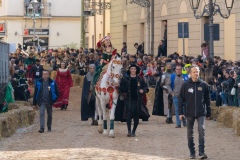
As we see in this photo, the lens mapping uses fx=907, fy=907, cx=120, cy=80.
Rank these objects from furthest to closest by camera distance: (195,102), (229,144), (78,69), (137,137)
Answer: (78,69)
(137,137)
(229,144)
(195,102)

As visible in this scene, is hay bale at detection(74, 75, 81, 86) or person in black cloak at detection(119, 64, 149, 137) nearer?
person in black cloak at detection(119, 64, 149, 137)

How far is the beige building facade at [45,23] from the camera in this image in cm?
8206

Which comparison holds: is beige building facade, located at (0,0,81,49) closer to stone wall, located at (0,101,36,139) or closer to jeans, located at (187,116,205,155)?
stone wall, located at (0,101,36,139)

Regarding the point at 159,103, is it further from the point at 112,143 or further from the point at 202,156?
the point at 202,156

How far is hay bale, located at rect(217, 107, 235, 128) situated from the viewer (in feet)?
77.7

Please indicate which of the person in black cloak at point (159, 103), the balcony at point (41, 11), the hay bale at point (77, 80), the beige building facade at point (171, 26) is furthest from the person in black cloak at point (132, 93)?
A: the balcony at point (41, 11)

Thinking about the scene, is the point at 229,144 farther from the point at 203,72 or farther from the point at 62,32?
the point at 62,32

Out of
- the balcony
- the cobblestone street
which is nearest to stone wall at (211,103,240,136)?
the cobblestone street

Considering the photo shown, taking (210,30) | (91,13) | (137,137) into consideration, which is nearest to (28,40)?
(91,13)

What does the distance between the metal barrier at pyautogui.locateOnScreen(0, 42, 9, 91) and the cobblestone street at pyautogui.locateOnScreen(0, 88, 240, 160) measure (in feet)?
12.1

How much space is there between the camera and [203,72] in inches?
1142

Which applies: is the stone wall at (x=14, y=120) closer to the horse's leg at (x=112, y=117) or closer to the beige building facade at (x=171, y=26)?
the horse's leg at (x=112, y=117)

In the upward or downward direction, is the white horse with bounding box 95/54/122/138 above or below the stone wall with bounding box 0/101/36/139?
above

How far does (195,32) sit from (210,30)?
38.3 feet
